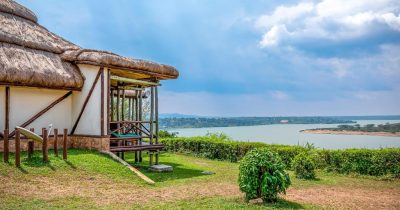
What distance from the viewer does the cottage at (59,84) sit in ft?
41.2

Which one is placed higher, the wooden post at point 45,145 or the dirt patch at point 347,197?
the wooden post at point 45,145

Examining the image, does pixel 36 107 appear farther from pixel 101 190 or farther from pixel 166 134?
pixel 166 134

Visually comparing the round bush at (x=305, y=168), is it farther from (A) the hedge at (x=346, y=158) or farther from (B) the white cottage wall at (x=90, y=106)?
(B) the white cottage wall at (x=90, y=106)

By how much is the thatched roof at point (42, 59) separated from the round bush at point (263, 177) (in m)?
6.90

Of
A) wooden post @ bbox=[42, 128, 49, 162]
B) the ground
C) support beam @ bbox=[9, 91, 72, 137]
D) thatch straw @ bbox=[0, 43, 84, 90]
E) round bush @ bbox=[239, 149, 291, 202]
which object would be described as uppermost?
thatch straw @ bbox=[0, 43, 84, 90]

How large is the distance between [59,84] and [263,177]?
27.0ft

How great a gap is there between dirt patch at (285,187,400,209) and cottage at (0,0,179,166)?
651 centimetres

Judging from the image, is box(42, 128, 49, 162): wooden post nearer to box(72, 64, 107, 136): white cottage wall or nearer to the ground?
the ground

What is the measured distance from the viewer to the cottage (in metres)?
12.5

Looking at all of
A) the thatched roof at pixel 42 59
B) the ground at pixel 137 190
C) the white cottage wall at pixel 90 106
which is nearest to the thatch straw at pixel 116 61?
the thatched roof at pixel 42 59

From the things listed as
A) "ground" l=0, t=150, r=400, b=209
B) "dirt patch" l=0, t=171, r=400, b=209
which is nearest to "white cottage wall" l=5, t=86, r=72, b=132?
"ground" l=0, t=150, r=400, b=209

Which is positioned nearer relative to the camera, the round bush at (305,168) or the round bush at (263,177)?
the round bush at (263,177)

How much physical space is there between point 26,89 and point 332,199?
34.1ft

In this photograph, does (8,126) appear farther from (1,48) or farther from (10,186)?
(10,186)
